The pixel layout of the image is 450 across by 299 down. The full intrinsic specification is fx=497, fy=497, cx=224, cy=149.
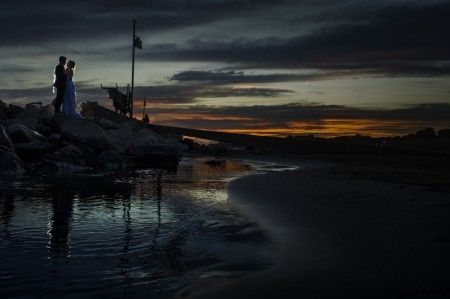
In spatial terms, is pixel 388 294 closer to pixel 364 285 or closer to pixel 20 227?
pixel 364 285

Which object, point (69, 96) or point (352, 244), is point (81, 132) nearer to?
point (69, 96)

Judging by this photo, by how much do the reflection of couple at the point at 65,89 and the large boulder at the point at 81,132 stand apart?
1.26 meters

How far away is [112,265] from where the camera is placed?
4.71 metres

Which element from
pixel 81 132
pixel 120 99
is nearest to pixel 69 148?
pixel 81 132

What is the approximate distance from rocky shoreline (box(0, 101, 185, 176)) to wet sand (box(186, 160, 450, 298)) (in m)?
8.58

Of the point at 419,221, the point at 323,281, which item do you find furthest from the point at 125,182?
the point at 323,281

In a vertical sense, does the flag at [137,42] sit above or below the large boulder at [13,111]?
above

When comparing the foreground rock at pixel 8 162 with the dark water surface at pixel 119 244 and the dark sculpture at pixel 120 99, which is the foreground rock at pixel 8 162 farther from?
the dark sculpture at pixel 120 99

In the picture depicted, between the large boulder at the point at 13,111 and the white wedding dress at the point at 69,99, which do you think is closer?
the white wedding dress at the point at 69,99

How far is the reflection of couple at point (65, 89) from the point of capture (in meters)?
22.0

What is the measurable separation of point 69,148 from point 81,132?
270cm

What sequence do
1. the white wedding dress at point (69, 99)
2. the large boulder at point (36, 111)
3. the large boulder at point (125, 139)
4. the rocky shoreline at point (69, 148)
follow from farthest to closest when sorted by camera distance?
the large boulder at point (36, 111) → the white wedding dress at point (69, 99) → the large boulder at point (125, 139) → the rocky shoreline at point (69, 148)

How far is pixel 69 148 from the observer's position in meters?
17.8

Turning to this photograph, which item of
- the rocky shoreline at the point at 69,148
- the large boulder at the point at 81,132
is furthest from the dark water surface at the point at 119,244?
the large boulder at the point at 81,132
